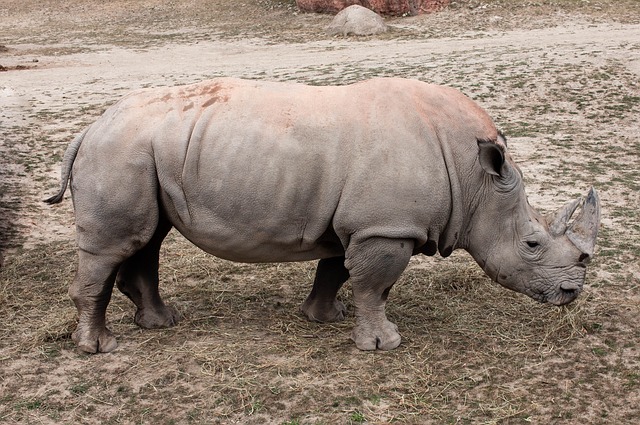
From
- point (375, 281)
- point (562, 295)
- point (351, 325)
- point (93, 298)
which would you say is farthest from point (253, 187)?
point (562, 295)

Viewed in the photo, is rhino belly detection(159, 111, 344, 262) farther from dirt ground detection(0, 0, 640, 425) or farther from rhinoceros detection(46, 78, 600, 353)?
dirt ground detection(0, 0, 640, 425)

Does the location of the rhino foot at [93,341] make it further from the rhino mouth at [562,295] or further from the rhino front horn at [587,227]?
the rhino front horn at [587,227]

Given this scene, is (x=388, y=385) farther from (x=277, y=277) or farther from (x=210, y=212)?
(x=277, y=277)

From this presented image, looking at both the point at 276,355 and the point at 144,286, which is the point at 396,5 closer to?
the point at 144,286

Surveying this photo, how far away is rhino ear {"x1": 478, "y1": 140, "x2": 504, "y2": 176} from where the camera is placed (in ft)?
16.2

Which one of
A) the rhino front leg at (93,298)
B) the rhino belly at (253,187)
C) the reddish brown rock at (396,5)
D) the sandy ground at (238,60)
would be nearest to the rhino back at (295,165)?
the rhino belly at (253,187)

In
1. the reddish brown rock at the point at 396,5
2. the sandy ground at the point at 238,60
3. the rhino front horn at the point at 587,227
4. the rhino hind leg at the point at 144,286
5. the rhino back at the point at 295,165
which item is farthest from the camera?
the reddish brown rock at the point at 396,5

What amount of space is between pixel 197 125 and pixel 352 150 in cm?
88

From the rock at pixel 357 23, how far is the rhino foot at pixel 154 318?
14.2m

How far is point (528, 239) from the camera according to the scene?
5152 millimetres

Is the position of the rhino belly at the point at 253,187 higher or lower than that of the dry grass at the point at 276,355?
higher

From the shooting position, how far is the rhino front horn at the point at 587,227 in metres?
5.10

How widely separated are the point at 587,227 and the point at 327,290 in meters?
1.65

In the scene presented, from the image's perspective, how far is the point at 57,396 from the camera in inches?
188
